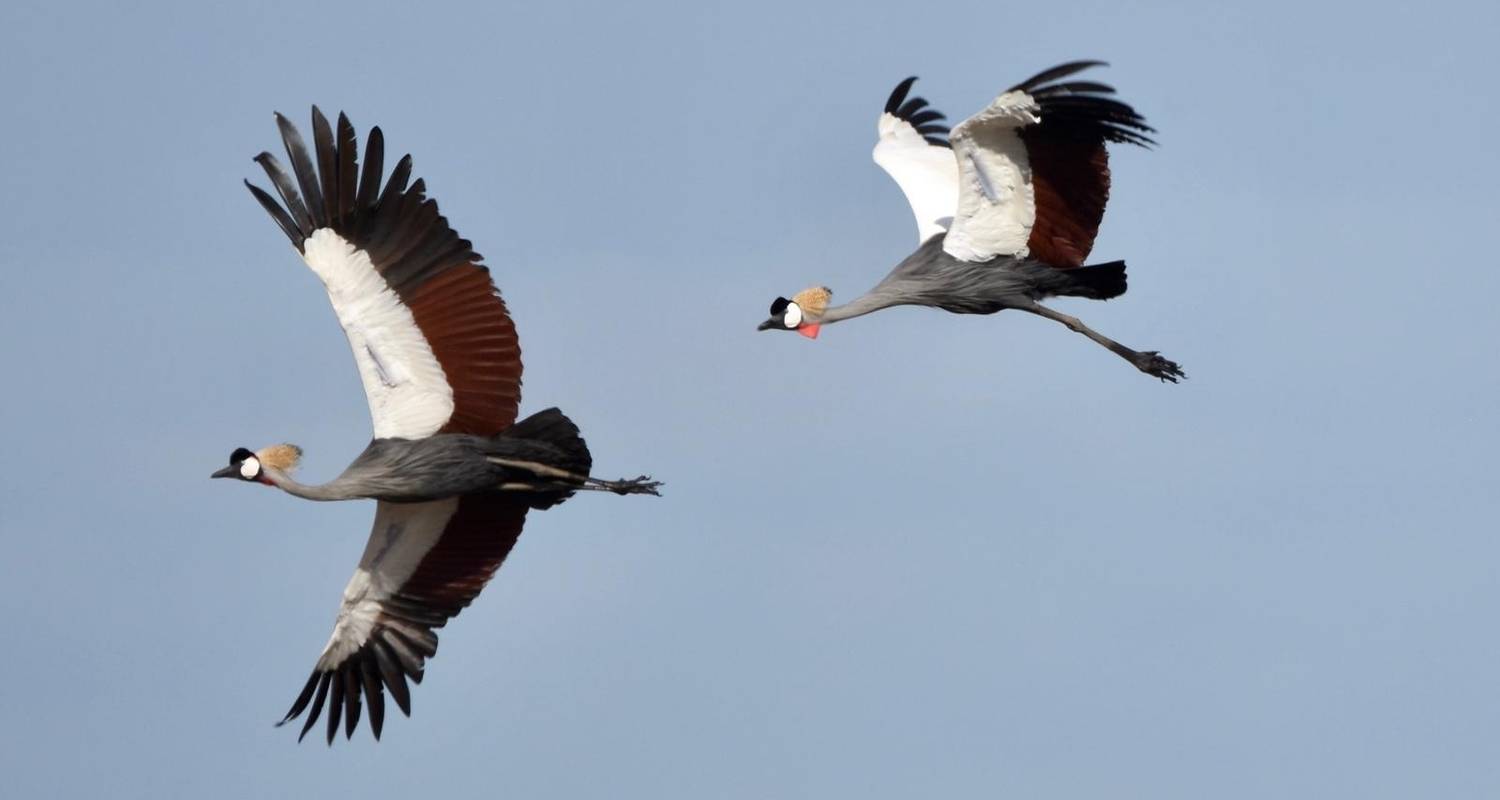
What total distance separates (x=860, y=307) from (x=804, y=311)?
0.43 metres

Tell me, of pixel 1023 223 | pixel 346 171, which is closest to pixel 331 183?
pixel 346 171

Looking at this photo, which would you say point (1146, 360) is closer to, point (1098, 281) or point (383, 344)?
point (1098, 281)

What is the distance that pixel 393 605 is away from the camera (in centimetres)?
2234

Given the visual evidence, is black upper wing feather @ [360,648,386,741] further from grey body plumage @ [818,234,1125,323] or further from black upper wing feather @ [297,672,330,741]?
grey body plumage @ [818,234,1125,323]

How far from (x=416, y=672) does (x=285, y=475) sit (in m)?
1.79

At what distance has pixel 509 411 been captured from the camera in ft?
70.9

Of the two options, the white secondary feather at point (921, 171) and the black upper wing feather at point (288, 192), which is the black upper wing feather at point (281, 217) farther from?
the white secondary feather at point (921, 171)

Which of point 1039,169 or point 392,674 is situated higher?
point 1039,169

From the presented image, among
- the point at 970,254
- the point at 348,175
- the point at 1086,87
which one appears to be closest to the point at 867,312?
the point at 970,254

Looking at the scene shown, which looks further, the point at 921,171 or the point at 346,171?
the point at 921,171

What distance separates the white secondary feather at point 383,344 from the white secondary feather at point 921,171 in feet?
13.8

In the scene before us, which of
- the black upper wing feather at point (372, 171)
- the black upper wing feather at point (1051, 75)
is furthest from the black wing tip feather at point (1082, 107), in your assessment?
the black upper wing feather at point (372, 171)

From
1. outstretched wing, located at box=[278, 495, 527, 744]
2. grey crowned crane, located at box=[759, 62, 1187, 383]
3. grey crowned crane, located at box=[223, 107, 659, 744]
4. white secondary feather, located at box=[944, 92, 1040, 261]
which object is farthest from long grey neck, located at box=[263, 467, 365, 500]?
white secondary feather, located at box=[944, 92, 1040, 261]

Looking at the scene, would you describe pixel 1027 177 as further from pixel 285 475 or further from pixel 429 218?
pixel 285 475
